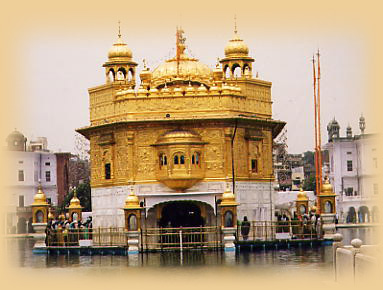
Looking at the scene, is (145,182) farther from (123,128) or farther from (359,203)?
(359,203)

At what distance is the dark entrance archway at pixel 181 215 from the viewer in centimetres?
4469

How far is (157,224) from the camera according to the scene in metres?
43.6

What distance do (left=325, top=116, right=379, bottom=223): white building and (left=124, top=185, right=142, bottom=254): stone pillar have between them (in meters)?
45.0

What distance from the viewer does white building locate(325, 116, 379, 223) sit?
85188 mm

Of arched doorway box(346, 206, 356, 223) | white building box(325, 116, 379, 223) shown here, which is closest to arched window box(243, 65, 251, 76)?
white building box(325, 116, 379, 223)

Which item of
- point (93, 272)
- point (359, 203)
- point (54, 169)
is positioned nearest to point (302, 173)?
→ point (359, 203)

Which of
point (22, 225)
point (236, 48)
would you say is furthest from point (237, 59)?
point (22, 225)

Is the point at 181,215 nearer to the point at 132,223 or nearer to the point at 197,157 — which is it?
the point at 197,157

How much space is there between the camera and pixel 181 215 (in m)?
44.8

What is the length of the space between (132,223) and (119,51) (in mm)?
9150

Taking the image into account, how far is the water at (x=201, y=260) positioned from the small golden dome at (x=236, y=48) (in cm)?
947

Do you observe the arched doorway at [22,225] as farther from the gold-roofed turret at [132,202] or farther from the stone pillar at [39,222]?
the gold-roofed turret at [132,202]

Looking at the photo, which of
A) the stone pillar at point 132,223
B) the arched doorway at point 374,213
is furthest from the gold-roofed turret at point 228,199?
the arched doorway at point 374,213

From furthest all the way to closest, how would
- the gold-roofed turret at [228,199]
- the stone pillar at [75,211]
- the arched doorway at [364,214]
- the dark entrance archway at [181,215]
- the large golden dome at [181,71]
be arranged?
the arched doorway at [364,214], the stone pillar at [75,211], the large golden dome at [181,71], the dark entrance archway at [181,215], the gold-roofed turret at [228,199]
